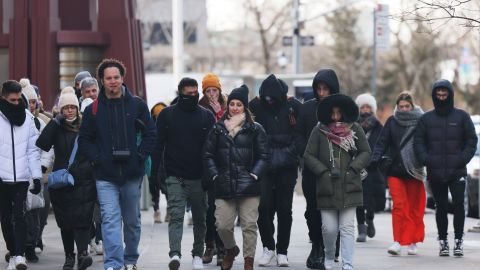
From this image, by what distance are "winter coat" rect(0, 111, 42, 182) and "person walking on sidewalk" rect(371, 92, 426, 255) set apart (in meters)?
4.00

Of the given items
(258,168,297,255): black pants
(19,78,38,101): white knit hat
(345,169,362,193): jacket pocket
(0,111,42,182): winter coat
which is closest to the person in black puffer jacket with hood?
(258,168,297,255): black pants

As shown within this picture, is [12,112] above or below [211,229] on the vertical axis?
above

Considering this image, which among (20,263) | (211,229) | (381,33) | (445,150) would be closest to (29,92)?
(20,263)

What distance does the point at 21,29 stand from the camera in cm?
1997

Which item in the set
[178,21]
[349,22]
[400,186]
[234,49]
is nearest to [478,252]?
[400,186]

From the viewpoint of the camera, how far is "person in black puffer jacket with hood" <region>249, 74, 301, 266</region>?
12.8 metres

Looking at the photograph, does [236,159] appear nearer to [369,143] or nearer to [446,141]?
[446,141]

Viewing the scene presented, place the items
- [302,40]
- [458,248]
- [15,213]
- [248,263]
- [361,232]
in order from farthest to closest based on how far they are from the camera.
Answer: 1. [302,40]
2. [361,232]
3. [458,248]
4. [15,213]
5. [248,263]

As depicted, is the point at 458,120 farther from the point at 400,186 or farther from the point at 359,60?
the point at 359,60

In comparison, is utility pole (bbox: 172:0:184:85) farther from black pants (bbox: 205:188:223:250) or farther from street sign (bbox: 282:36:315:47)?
black pants (bbox: 205:188:223:250)

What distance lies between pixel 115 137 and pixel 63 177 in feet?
2.86

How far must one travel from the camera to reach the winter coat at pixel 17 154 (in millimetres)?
12297

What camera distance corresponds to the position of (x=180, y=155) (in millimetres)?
12273

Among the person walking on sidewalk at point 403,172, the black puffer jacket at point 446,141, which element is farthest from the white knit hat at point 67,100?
the black puffer jacket at point 446,141
